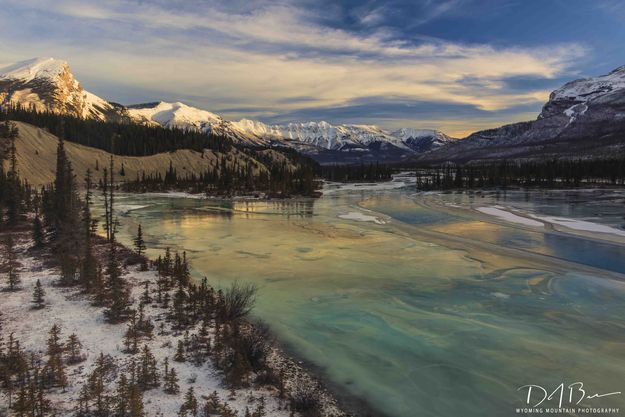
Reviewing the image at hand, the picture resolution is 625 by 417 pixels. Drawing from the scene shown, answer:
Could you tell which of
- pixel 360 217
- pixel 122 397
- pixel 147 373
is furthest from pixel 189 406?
pixel 360 217

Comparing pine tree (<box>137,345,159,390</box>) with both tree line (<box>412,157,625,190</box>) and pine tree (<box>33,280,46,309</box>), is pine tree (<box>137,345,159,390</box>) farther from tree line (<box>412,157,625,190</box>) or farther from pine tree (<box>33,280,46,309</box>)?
tree line (<box>412,157,625,190</box>)

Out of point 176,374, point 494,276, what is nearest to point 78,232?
point 176,374

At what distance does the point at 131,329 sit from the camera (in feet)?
47.8

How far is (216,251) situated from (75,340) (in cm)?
1782

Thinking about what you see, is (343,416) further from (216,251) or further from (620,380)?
(216,251)

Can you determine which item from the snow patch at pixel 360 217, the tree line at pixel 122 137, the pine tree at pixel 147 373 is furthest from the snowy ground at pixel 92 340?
the tree line at pixel 122 137

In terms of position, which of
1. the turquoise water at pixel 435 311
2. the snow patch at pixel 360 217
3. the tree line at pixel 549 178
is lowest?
the turquoise water at pixel 435 311

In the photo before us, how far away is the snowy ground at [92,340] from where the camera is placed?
1045 centimetres

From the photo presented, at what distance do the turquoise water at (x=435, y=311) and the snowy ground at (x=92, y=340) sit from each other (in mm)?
2986

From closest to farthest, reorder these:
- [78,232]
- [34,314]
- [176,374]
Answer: [176,374] < [34,314] < [78,232]

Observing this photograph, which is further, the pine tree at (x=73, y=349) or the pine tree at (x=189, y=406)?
the pine tree at (x=73, y=349)

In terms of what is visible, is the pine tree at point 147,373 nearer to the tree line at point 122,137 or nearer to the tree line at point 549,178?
the tree line at point 549,178
